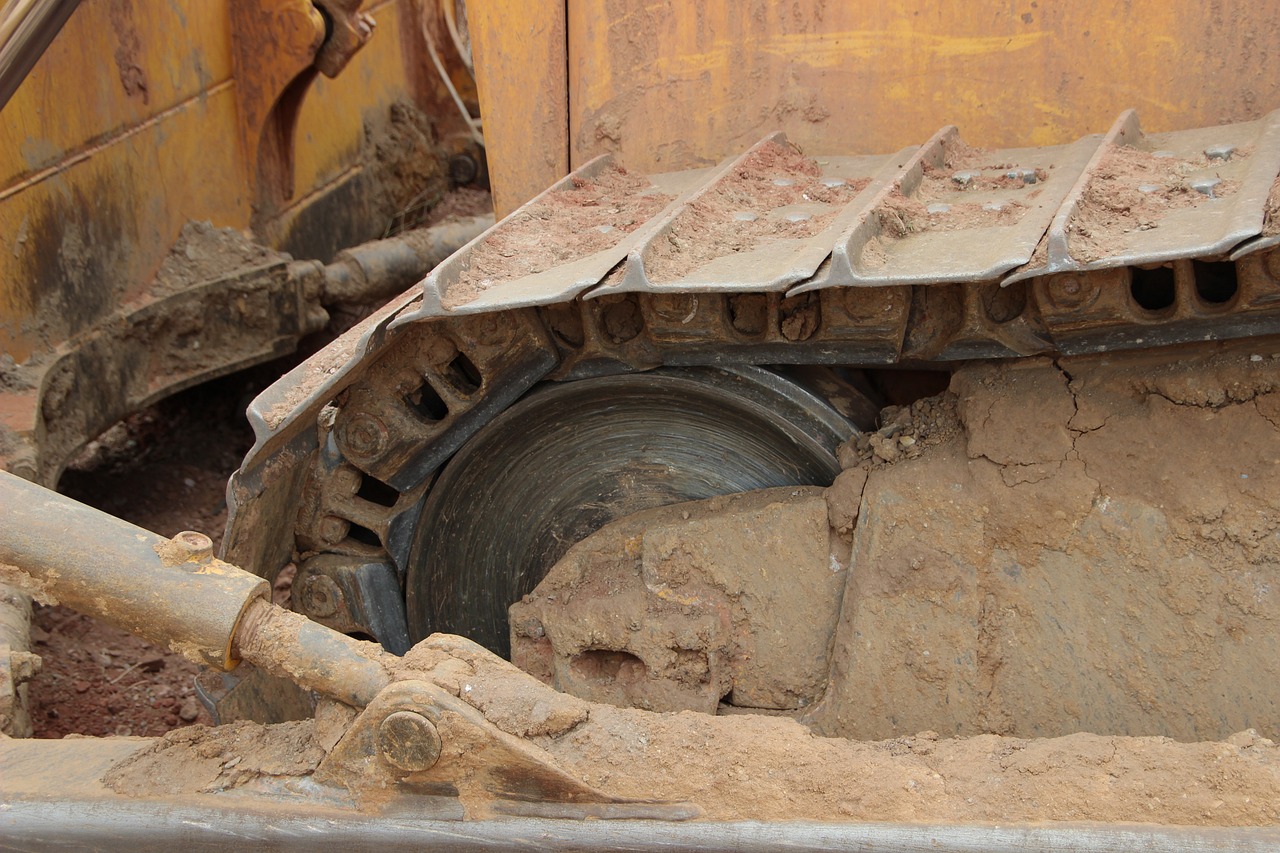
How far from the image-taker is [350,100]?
535cm

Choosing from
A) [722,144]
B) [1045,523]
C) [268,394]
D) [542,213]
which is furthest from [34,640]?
[1045,523]

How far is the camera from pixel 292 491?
2.28 m

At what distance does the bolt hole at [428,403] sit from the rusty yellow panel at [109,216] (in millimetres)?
1487

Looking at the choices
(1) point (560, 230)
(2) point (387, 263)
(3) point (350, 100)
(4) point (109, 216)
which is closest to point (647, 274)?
(1) point (560, 230)

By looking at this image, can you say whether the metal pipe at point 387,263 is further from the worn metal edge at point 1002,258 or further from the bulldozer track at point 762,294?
the worn metal edge at point 1002,258

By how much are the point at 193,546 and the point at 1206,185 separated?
1.63 meters

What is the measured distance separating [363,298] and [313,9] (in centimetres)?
106

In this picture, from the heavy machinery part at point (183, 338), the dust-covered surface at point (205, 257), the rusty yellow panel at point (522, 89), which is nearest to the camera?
the rusty yellow panel at point (522, 89)

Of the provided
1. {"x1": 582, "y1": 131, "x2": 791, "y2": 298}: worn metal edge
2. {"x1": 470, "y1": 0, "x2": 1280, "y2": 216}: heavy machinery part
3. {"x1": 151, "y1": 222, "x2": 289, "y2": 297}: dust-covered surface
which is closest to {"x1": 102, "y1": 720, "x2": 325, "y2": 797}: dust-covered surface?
{"x1": 582, "y1": 131, "x2": 791, "y2": 298}: worn metal edge

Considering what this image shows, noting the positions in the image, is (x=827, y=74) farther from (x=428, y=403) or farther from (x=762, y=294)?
(x=428, y=403)

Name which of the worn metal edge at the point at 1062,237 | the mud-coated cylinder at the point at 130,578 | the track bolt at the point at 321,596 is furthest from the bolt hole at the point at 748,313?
the track bolt at the point at 321,596

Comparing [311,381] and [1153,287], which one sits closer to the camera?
[1153,287]

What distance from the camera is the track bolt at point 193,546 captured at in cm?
189

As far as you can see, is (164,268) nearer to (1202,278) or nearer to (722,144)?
(722,144)
